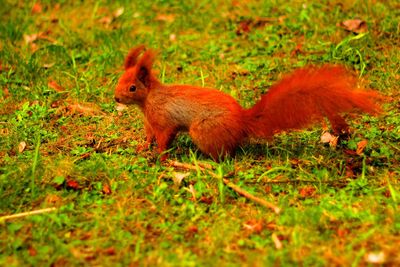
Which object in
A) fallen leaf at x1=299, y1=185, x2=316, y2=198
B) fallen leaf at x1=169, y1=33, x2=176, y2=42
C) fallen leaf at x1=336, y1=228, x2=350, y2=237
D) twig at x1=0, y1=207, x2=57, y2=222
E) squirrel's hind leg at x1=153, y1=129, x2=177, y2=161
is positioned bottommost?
fallen leaf at x1=336, y1=228, x2=350, y2=237

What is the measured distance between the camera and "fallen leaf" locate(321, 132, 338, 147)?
386cm

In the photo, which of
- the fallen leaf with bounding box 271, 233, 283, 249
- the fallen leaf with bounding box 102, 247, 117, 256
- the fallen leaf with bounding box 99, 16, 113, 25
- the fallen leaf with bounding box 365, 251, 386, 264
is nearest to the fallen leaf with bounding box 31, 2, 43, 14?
the fallen leaf with bounding box 99, 16, 113, 25

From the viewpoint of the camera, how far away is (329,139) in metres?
3.92

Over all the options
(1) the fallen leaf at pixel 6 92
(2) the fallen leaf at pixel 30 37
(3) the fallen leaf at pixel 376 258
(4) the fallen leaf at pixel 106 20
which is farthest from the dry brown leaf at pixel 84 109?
(3) the fallen leaf at pixel 376 258

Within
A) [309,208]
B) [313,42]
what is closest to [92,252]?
[309,208]

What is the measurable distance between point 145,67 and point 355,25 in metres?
2.41

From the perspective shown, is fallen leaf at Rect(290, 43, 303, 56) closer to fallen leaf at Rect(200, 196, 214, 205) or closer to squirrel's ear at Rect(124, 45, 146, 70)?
squirrel's ear at Rect(124, 45, 146, 70)

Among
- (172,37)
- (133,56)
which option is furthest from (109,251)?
(172,37)

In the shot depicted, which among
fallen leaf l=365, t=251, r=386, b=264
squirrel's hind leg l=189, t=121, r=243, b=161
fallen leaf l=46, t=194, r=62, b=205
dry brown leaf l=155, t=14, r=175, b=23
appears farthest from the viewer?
dry brown leaf l=155, t=14, r=175, b=23

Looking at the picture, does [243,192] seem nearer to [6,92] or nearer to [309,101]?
[309,101]

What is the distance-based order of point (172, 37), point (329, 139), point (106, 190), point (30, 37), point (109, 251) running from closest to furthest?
point (109, 251) < point (106, 190) < point (329, 139) < point (172, 37) < point (30, 37)

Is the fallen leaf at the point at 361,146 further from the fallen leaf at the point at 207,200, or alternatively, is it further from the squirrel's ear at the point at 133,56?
the squirrel's ear at the point at 133,56

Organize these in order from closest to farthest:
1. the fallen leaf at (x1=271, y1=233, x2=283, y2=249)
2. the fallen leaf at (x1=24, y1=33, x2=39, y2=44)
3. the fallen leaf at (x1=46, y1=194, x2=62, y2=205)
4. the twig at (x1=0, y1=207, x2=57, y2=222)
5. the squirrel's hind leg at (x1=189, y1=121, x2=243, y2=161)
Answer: the fallen leaf at (x1=271, y1=233, x2=283, y2=249) < the twig at (x1=0, y1=207, x2=57, y2=222) < the fallen leaf at (x1=46, y1=194, x2=62, y2=205) < the squirrel's hind leg at (x1=189, y1=121, x2=243, y2=161) < the fallen leaf at (x1=24, y1=33, x2=39, y2=44)

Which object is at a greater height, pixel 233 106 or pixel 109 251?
pixel 233 106
